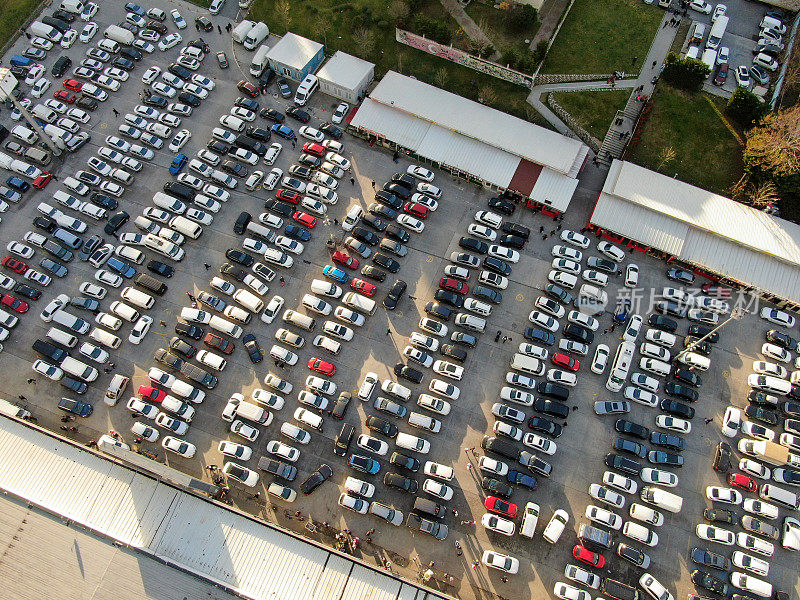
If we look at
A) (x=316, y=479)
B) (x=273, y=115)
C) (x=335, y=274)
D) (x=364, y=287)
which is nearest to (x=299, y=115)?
(x=273, y=115)

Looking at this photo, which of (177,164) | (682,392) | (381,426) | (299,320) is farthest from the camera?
(177,164)

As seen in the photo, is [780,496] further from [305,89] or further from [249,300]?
[305,89]

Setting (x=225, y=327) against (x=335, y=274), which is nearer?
(x=225, y=327)

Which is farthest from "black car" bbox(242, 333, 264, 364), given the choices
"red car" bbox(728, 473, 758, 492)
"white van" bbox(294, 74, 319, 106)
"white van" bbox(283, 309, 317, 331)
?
"red car" bbox(728, 473, 758, 492)

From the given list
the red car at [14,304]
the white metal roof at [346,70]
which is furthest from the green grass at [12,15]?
the white metal roof at [346,70]

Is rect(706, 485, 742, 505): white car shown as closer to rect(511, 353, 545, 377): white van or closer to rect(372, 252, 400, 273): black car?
rect(511, 353, 545, 377): white van

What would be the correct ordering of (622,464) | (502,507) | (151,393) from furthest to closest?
(151,393) → (622,464) → (502,507)
